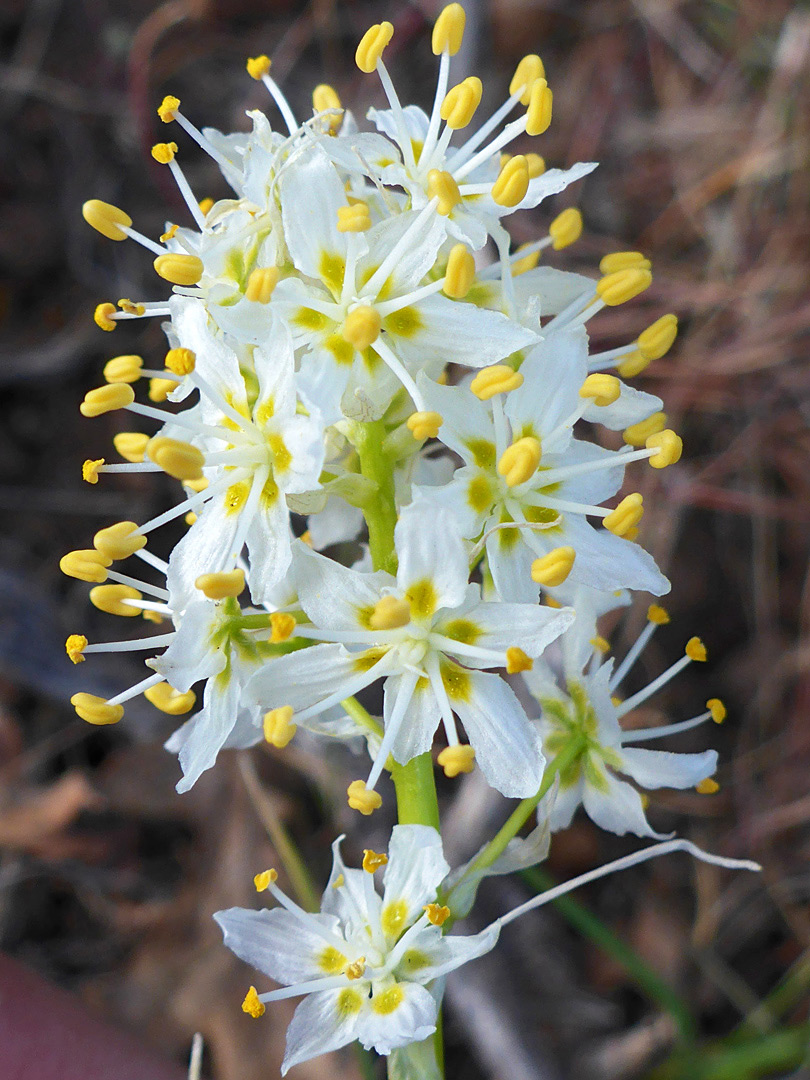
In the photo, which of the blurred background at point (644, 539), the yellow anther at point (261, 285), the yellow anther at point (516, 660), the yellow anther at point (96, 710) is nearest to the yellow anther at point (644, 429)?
the yellow anther at point (516, 660)

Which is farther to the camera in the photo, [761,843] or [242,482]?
[761,843]

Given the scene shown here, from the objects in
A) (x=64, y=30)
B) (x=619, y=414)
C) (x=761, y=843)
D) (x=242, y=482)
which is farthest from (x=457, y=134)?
(x=761, y=843)

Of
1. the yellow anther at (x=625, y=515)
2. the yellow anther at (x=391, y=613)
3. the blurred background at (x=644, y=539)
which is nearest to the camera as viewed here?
the yellow anther at (x=391, y=613)

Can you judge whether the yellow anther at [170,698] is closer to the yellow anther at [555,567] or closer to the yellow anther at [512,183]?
the yellow anther at [555,567]

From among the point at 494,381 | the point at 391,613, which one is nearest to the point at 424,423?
the point at 494,381

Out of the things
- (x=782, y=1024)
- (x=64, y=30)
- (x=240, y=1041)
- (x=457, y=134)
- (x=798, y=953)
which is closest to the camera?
(x=240, y=1041)

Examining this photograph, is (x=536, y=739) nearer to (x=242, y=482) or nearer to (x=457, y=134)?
(x=242, y=482)
